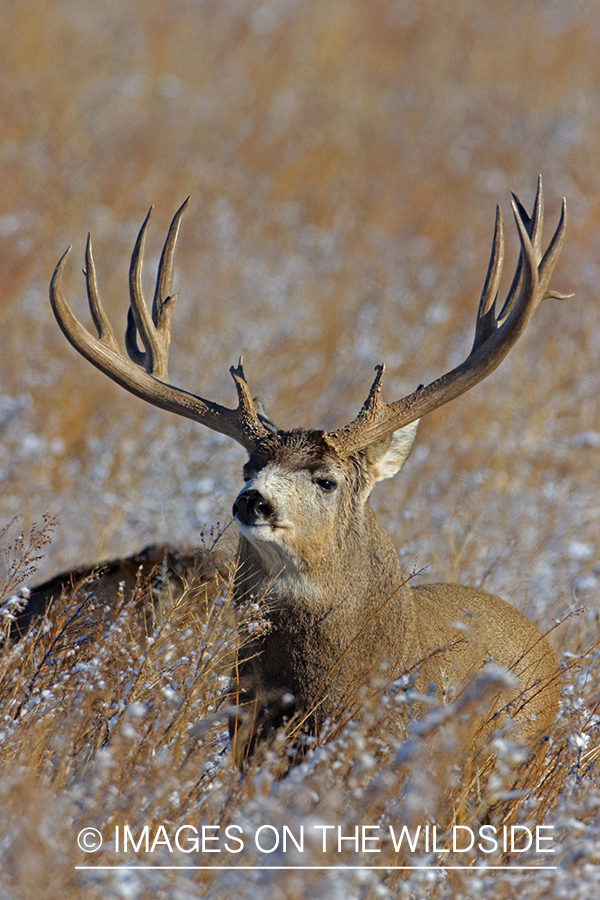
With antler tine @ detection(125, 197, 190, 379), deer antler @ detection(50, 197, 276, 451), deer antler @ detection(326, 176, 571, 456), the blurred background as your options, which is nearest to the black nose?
deer antler @ detection(50, 197, 276, 451)

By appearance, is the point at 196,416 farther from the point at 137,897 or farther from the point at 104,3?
the point at 104,3

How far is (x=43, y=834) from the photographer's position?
2203 millimetres

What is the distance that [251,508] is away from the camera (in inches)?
147

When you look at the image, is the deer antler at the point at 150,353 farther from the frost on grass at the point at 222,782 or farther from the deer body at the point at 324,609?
the frost on grass at the point at 222,782

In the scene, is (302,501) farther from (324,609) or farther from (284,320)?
(284,320)

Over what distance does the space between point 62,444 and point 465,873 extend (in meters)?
5.35

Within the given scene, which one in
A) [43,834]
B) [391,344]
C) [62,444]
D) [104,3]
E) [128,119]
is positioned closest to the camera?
[43,834]

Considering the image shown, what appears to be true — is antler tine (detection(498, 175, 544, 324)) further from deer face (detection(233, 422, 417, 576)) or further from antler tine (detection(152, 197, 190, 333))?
antler tine (detection(152, 197, 190, 333))

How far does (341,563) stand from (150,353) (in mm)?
1428

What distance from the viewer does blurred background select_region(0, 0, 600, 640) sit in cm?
695

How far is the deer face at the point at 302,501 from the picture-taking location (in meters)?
3.77

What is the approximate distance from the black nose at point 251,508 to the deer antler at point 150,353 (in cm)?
42

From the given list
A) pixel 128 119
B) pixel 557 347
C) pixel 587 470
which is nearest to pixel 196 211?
pixel 128 119

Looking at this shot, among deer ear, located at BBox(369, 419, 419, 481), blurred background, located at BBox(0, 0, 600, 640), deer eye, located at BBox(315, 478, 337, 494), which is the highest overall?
blurred background, located at BBox(0, 0, 600, 640)
